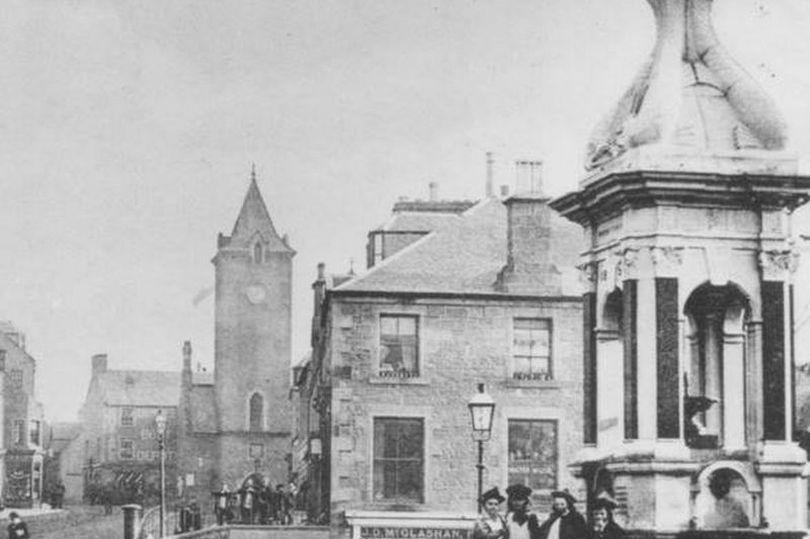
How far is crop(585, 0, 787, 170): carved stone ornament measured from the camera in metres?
13.7

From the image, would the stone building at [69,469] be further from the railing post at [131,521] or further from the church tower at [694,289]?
the church tower at [694,289]

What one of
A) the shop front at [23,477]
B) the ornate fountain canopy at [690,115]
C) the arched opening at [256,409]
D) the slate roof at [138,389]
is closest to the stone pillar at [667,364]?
the ornate fountain canopy at [690,115]

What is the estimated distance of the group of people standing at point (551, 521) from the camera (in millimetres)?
12438

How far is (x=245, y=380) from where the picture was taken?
9400 centimetres

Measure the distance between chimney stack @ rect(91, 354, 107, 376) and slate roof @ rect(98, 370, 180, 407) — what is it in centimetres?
141

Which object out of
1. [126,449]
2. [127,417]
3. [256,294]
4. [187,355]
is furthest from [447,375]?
[127,417]

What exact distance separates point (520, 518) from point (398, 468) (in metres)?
19.7

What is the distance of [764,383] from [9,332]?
3278 inches

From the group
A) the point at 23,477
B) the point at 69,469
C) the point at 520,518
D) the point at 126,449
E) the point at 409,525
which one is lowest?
the point at 69,469

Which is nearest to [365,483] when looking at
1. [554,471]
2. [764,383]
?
[554,471]

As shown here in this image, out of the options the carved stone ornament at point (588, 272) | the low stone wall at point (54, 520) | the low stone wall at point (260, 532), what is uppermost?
the carved stone ornament at point (588, 272)

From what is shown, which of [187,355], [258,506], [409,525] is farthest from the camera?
[187,355]

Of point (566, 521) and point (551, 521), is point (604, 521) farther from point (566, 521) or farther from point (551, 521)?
point (551, 521)

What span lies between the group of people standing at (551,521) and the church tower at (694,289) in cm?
38
